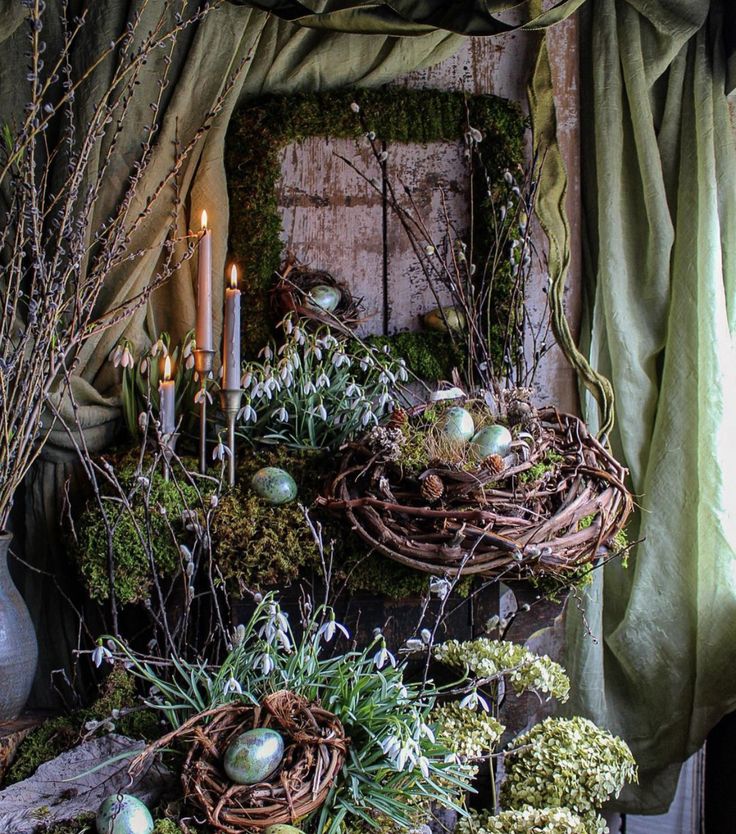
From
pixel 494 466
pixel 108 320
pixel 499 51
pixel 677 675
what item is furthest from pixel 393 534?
pixel 499 51

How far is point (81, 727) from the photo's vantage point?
5.47ft

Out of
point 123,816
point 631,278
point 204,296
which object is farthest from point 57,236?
point 631,278

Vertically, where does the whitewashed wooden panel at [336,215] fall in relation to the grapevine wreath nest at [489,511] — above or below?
above

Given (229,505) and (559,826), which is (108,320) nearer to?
(229,505)

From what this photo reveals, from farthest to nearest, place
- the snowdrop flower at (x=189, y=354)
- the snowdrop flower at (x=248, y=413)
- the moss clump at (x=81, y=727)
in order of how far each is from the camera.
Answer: the snowdrop flower at (x=189, y=354)
the snowdrop flower at (x=248, y=413)
the moss clump at (x=81, y=727)

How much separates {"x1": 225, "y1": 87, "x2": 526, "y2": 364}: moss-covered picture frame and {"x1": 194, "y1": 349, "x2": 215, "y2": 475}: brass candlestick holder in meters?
0.29

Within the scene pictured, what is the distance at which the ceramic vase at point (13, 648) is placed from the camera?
1.67 meters

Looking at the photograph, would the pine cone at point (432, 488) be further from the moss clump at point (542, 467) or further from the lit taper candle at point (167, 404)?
the lit taper candle at point (167, 404)

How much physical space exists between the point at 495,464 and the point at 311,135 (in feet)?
3.43

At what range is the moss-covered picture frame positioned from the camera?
226 centimetres

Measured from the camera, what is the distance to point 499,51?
2420 millimetres

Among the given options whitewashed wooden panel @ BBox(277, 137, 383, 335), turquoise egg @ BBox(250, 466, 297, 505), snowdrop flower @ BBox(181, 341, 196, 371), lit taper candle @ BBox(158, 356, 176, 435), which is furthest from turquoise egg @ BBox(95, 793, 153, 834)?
whitewashed wooden panel @ BBox(277, 137, 383, 335)

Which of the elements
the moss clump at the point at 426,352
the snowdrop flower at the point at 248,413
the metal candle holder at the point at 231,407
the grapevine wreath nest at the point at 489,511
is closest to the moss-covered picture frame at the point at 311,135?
the moss clump at the point at 426,352

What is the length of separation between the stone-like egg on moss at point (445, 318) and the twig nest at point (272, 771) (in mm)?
1090
